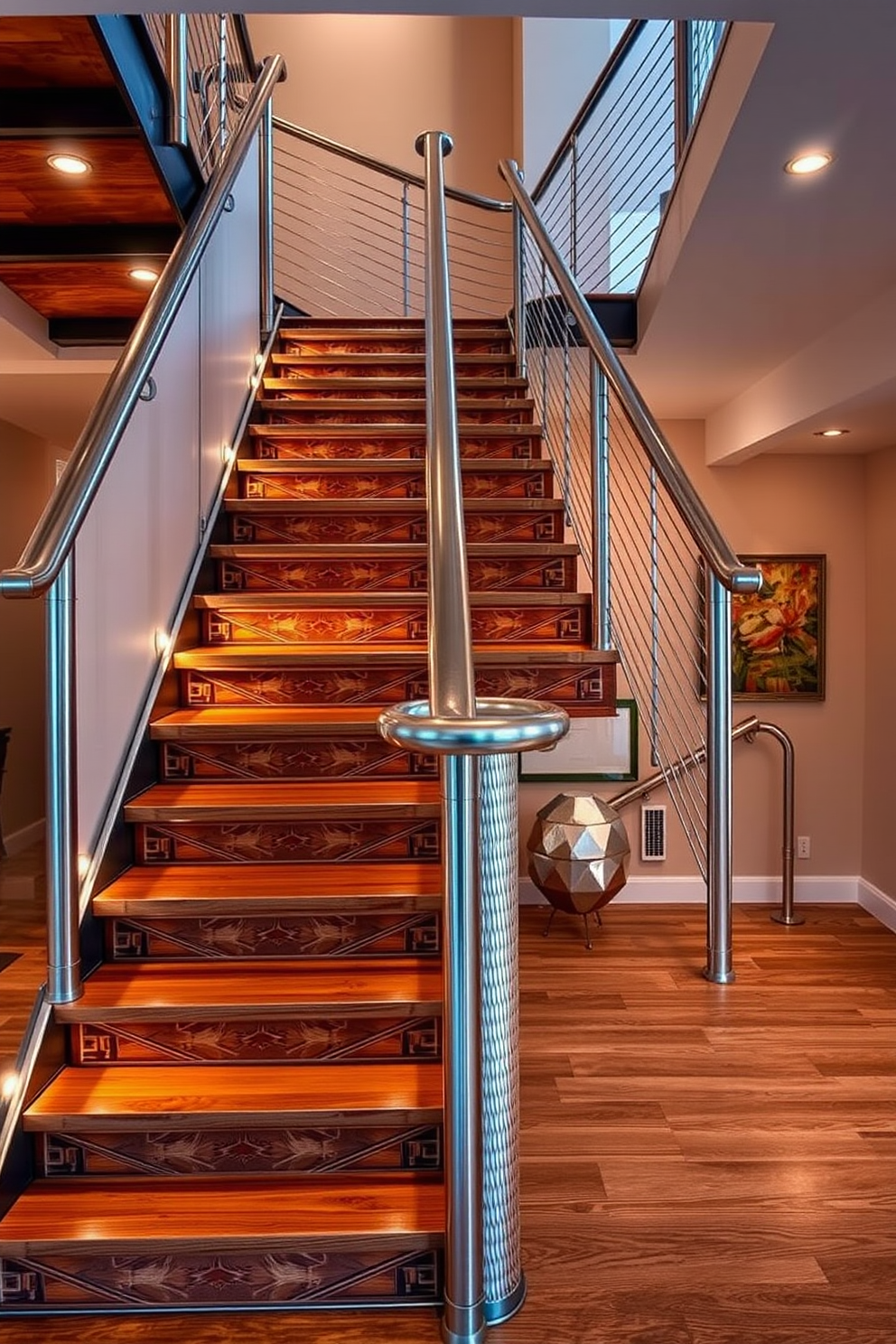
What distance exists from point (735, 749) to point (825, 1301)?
3.20 metres

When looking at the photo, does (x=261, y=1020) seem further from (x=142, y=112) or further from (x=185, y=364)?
(x=142, y=112)

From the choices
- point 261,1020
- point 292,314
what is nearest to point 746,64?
point 261,1020

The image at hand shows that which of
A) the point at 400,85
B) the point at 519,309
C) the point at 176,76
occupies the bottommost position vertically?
the point at 519,309

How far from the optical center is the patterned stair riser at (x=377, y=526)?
3119 mm

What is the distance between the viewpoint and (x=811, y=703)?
4707 mm

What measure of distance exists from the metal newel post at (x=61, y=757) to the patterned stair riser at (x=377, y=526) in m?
1.37

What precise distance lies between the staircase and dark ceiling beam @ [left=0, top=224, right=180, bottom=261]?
3.10ft

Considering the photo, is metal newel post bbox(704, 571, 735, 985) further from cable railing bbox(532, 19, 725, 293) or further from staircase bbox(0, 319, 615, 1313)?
cable railing bbox(532, 19, 725, 293)

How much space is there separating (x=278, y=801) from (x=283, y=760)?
23cm

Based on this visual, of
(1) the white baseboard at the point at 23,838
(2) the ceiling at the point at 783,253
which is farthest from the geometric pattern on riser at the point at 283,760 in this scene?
(1) the white baseboard at the point at 23,838

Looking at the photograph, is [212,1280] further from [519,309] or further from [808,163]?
[519,309]

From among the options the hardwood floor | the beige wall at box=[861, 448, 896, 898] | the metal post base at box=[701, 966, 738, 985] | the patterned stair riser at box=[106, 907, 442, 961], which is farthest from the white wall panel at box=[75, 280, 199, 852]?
the beige wall at box=[861, 448, 896, 898]

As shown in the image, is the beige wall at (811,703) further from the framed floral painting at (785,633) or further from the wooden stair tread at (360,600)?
the wooden stair tread at (360,600)

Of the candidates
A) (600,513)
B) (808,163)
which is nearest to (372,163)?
(600,513)
